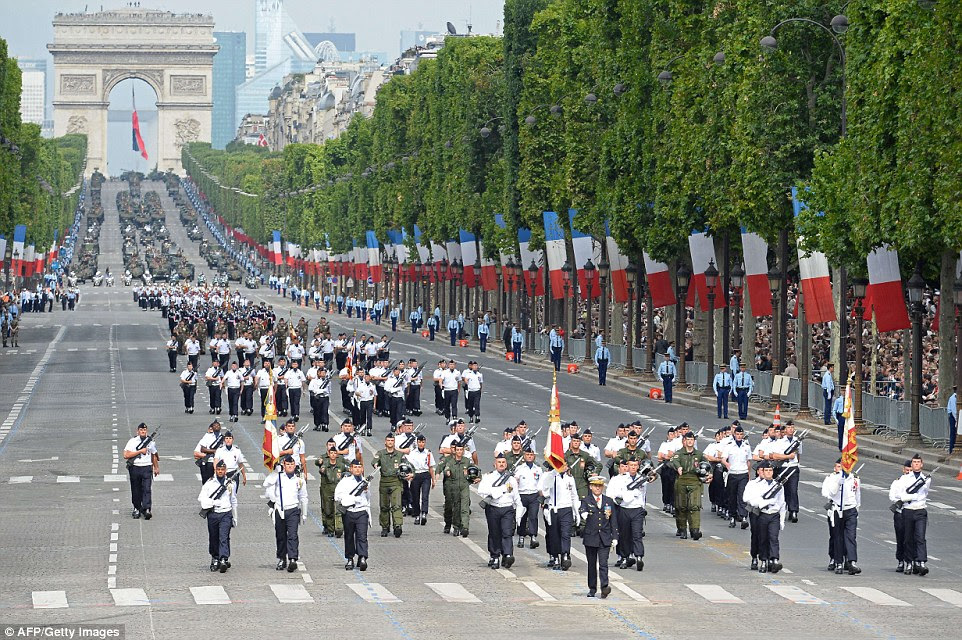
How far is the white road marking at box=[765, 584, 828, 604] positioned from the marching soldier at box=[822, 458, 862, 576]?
5.27ft

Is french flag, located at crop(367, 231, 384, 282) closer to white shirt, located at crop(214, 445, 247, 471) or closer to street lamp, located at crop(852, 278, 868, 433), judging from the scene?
street lamp, located at crop(852, 278, 868, 433)

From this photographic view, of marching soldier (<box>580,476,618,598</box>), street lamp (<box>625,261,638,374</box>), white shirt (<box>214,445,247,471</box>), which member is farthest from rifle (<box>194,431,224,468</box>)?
street lamp (<box>625,261,638,374</box>)

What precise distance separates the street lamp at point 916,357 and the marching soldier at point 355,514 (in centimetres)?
2190

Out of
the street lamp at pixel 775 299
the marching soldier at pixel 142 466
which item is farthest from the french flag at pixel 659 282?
the marching soldier at pixel 142 466

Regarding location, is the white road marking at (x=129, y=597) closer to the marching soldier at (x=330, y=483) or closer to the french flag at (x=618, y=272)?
the marching soldier at (x=330, y=483)

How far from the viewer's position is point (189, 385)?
2287 inches

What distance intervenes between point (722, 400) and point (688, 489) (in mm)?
25300

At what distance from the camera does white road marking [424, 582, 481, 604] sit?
28094 millimetres

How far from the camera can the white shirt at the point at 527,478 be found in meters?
31.8

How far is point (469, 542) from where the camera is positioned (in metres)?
34.1

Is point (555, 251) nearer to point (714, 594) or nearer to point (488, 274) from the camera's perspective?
point (488, 274)

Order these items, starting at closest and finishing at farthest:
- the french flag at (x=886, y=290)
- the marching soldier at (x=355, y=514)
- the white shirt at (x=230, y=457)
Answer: the marching soldier at (x=355, y=514) → the white shirt at (x=230, y=457) → the french flag at (x=886, y=290)

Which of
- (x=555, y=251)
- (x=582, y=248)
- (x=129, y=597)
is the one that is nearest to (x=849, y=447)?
(x=129, y=597)

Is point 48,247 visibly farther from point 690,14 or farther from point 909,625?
point 909,625
